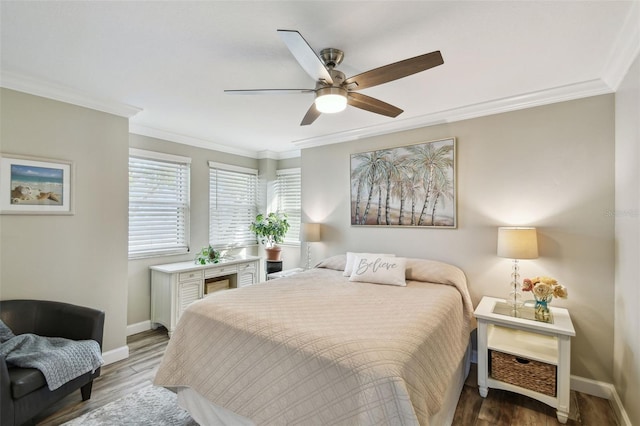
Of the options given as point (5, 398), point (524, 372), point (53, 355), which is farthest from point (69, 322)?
point (524, 372)

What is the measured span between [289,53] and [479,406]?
3033mm

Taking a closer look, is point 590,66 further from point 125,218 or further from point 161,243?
point 161,243

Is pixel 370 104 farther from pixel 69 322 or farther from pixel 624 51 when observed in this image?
pixel 69 322

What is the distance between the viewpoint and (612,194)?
241 cm

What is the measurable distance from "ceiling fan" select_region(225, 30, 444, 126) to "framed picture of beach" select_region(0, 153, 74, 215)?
191 centimetres

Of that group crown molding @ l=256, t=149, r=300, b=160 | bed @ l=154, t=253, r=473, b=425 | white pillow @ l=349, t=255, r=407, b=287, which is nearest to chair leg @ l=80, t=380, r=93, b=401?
bed @ l=154, t=253, r=473, b=425

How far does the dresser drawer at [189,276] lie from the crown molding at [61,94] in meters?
1.89

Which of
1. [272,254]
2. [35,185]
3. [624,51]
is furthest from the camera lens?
[272,254]

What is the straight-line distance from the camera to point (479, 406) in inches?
91.8

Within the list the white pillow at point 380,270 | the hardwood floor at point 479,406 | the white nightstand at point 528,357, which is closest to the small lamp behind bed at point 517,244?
the white nightstand at point 528,357

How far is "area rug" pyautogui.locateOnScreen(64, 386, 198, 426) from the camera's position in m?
2.08

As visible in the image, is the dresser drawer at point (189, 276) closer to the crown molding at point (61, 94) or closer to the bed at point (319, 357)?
the bed at point (319, 357)

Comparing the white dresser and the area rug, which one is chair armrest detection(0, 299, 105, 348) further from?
the white dresser

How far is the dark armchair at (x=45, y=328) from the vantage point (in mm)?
1907
